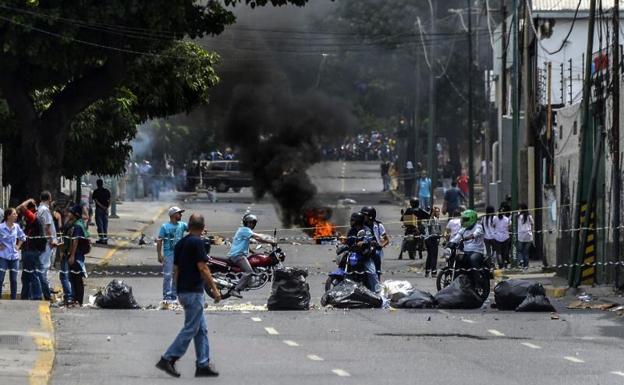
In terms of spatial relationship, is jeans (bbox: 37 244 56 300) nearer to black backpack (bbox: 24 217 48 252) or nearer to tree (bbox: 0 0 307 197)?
black backpack (bbox: 24 217 48 252)

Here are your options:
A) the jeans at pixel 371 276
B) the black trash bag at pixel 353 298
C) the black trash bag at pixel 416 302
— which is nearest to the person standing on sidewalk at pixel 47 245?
the black trash bag at pixel 353 298

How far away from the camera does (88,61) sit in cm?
3519

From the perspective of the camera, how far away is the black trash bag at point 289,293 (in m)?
24.2

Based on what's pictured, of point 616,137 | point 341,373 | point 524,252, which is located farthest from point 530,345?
point 524,252

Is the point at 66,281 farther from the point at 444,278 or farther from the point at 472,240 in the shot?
the point at 444,278

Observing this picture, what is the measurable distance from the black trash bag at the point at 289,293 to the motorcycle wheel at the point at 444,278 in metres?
3.77

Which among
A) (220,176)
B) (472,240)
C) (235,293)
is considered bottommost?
Answer: (235,293)

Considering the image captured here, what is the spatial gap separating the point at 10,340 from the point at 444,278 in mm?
11459

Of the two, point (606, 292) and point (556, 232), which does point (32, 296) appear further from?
point (556, 232)

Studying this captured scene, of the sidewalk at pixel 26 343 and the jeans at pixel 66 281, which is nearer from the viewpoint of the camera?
the sidewalk at pixel 26 343

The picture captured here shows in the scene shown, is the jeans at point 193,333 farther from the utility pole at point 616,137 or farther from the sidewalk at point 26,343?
the utility pole at point 616,137

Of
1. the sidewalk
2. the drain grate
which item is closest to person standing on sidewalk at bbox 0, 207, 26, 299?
the sidewalk

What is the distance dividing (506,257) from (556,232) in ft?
4.31

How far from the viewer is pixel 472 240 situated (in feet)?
85.9
